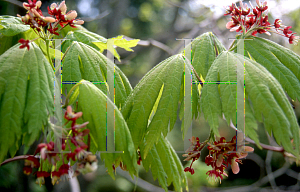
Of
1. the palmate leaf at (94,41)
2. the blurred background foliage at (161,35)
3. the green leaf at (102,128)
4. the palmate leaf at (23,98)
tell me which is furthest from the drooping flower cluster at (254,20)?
the blurred background foliage at (161,35)

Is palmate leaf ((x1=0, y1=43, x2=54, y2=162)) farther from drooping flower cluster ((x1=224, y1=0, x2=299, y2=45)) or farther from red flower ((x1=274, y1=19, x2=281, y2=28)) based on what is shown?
red flower ((x1=274, y1=19, x2=281, y2=28))

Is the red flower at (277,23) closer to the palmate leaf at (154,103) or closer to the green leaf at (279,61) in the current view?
the green leaf at (279,61)

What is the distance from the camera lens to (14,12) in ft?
10.6

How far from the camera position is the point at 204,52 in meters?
1.15

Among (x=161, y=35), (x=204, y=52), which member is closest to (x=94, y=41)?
(x=204, y=52)

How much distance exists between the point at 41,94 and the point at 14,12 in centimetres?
318

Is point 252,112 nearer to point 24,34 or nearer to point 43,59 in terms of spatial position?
point 43,59

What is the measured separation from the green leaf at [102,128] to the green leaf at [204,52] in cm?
53

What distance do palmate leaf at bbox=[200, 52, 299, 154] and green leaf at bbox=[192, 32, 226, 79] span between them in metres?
0.26

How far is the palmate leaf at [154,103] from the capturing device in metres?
0.81

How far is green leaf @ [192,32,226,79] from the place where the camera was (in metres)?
1.13

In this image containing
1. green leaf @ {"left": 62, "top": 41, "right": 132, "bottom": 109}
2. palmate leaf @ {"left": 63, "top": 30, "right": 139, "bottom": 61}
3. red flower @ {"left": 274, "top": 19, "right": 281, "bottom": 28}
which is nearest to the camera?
green leaf @ {"left": 62, "top": 41, "right": 132, "bottom": 109}

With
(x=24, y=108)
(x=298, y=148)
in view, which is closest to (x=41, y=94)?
(x=24, y=108)

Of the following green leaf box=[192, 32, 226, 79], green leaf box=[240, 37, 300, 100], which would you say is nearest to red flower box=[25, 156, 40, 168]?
green leaf box=[192, 32, 226, 79]
